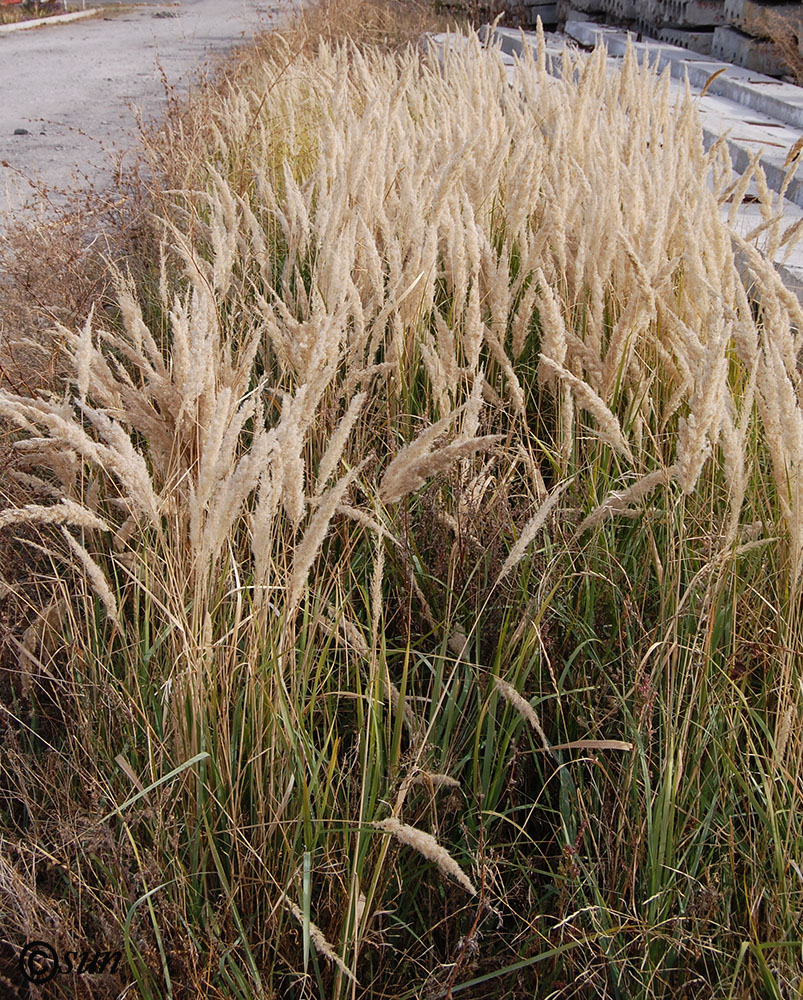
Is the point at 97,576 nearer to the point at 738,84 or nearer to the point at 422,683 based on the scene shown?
the point at 422,683

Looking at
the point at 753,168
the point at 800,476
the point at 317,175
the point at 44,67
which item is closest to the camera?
the point at 800,476

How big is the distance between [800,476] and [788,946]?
1.69 ft

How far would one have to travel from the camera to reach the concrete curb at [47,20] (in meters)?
13.9

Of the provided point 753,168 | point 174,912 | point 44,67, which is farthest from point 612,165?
point 44,67

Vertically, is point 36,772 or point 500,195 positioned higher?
point 500,195

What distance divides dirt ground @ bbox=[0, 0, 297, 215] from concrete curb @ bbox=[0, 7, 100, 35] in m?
0.21

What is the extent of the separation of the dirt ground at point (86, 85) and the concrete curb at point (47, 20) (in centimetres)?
21

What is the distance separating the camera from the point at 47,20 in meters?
15.1

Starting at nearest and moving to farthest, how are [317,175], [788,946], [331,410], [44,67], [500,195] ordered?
[788,946]
[331,410]
[317,175]
[500,195]
[44,67]

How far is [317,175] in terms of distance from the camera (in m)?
2.30

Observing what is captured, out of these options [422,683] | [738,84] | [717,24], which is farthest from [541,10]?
[422,683]

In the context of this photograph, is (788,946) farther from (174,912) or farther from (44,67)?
(44,67)

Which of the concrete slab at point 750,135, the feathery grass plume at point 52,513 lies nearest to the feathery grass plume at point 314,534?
the feathery grass plume at point 52,513

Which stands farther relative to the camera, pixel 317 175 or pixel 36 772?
pixel 317 175
